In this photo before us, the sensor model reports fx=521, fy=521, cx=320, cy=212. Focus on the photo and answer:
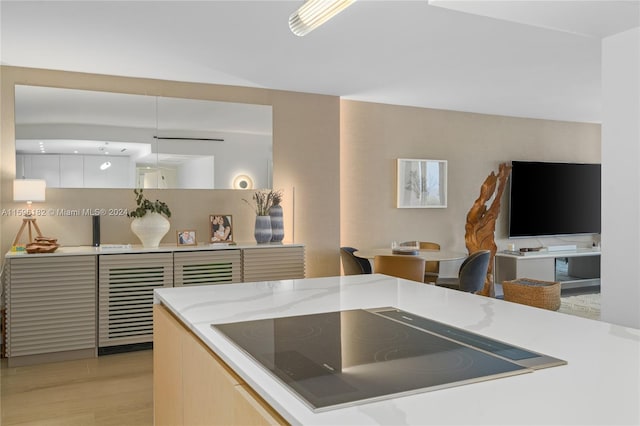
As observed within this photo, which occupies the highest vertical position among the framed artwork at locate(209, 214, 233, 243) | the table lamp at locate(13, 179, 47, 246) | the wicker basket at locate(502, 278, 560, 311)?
the table lamp at locate(13, 179, 47, 246)

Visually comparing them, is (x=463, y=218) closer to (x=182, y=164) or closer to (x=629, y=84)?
(x=182, y=164)

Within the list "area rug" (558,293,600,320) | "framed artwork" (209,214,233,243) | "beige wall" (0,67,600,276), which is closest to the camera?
"beige wall" (0,67,600,276)

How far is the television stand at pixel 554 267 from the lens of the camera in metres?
7.10

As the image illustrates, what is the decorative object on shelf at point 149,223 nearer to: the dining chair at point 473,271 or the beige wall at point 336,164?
the beige wall at point 336,164

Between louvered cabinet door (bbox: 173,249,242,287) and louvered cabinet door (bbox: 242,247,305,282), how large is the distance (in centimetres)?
9

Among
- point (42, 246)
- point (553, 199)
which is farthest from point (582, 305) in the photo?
point (42, 246)

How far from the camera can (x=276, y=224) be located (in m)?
5.39

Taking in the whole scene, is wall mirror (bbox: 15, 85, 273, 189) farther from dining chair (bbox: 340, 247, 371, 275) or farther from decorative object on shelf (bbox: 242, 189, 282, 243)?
dining chair (bbox: 340, 247, 371, 275)

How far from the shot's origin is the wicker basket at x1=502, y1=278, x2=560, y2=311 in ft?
19.5

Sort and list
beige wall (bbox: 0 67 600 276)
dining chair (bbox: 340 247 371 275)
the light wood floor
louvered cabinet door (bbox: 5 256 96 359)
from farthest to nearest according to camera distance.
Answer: dining chair (bbox: 340 247 371 275), beige wall (bbox: 0 67 600 276), louvered cabinet door (bbox: 5 256 96 359), the light wood floor

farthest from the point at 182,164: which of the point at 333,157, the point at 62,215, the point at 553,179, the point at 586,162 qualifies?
the point at 586,162

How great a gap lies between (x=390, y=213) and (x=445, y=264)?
45.0 inches

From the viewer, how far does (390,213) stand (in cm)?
670

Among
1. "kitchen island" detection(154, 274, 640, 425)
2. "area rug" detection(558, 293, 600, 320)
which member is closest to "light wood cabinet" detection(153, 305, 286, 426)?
"kitchen island" detection(154, 274, 640, 425)
